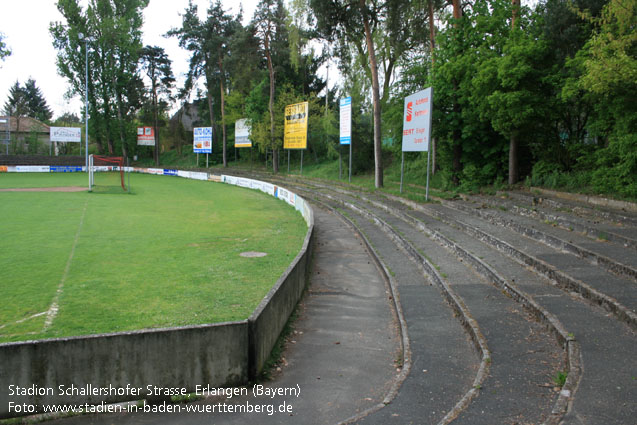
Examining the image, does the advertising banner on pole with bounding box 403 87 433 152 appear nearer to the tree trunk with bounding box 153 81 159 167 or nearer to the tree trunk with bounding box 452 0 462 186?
the tree trunk with bounding box 452 0 462 186

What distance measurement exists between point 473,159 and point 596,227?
11.6 meters

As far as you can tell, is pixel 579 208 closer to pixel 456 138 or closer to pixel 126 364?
pixel 456 138

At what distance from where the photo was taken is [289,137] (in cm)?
3875

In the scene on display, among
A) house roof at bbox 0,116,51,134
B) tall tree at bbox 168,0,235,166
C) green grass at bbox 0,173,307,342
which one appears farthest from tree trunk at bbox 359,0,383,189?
house roof at bbox 0,116,51,134

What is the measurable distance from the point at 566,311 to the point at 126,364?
6149 mm

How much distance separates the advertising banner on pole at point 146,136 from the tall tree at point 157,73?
147 centimetres

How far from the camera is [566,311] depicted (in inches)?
276

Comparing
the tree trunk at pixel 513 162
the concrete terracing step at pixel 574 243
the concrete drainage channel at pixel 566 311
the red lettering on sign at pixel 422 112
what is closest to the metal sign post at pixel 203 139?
the red lettering on sign at pixel 422 112

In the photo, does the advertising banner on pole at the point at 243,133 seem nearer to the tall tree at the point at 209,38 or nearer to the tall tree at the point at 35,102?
the tall tree at the point at 209,38

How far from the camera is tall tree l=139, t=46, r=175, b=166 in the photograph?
59969 millimetres

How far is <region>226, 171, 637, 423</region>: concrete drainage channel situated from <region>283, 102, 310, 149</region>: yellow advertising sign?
71.7ft

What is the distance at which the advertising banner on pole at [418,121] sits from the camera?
19.1m

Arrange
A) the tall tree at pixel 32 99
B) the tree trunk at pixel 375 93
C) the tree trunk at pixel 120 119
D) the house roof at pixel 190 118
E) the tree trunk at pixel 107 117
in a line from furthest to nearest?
the tall tree at pixel 32 99 < the house roof at pixel 190 118 < the tree trunk at pixel 120 119 < the tree trunk at pixel 107 117 < the tree trunk at pixel 375 93

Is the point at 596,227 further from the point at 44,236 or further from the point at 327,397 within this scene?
the point at 44,236
